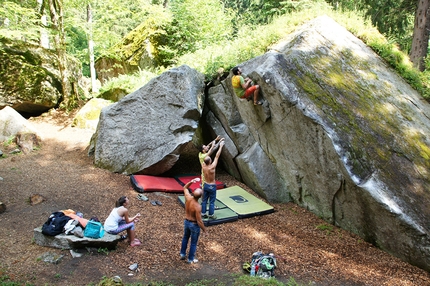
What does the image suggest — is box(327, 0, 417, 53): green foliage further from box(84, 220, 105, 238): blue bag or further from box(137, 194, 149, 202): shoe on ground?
box(84, 220, 105, 238): blue bag

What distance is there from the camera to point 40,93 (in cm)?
1505

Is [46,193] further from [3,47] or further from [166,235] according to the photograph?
[3,47]

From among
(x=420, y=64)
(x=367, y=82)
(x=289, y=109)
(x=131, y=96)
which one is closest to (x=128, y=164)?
(x=131, y=96)

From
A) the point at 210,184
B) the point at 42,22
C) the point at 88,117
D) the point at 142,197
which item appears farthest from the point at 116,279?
the point at 42,22

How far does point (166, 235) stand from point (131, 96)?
5.58 meters

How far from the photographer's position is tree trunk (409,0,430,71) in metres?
11.6

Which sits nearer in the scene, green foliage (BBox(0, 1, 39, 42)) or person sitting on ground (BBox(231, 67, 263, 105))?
person sitting on ground (BBox(231, 67, 263, 105))

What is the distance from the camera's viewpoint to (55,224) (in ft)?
19.9

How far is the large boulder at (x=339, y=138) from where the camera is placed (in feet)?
21.1

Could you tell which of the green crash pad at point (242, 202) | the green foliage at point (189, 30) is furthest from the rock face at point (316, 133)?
the green foliage at point (189, 30)

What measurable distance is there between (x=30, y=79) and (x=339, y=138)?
552 inches

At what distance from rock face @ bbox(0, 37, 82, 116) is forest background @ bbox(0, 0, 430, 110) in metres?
0.70

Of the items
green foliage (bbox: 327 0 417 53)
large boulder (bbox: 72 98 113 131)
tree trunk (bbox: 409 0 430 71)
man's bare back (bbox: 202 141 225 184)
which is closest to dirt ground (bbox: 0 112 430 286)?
man's bare back (bbox: 202 141 225 184)

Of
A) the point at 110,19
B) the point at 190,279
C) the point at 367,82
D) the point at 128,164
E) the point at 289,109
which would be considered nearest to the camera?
the point at 190,279
